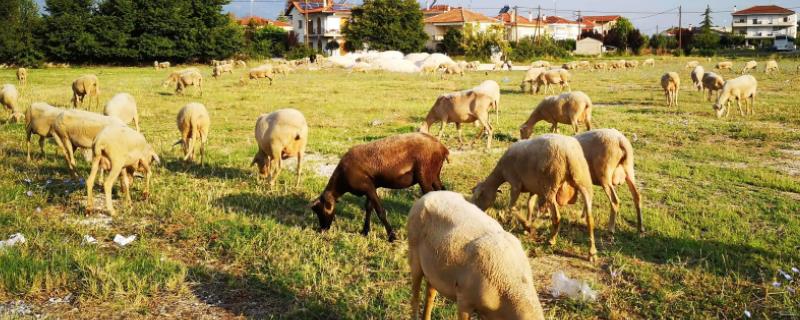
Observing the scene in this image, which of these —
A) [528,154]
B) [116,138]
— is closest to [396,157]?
[528,154]

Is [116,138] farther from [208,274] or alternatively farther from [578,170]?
[578,170]

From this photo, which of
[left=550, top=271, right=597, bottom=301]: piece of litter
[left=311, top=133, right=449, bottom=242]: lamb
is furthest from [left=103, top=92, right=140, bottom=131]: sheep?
[left=550, top=271, right=597, bottom=301]: piece of litter

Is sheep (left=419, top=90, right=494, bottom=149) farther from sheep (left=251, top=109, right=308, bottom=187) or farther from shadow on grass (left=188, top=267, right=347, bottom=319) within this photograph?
shadow on grass (left=188, top=267, right=347, bottom=319)

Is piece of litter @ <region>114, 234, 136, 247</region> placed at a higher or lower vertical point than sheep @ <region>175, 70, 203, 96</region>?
lower

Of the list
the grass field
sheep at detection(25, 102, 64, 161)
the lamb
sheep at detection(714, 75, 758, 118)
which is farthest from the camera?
sheep at detection(714, 75, 758, 118)

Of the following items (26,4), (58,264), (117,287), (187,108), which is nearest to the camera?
(117,287)

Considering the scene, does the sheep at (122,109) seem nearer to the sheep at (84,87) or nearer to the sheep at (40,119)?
the sheep at (40,119)

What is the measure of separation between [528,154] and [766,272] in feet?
9.83

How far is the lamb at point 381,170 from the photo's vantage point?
7.95 metres

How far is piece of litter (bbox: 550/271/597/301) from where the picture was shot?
5.95 metres

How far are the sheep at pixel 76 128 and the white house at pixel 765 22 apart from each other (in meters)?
127

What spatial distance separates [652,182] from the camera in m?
10.8

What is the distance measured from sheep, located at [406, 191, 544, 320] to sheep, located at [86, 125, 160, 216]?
5.42 m

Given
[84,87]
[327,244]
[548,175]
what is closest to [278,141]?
[327,244]
